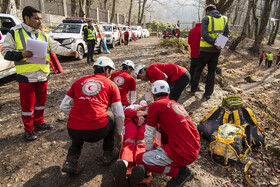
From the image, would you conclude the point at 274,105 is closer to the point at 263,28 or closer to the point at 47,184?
the point at 47,184

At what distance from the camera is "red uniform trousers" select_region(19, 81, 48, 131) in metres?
3.10

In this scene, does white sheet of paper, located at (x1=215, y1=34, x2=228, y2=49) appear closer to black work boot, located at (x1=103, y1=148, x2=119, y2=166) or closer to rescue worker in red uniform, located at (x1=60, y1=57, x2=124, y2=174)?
rescue worker in red uniform, located at (x1=60, y1=57, x2=124, y2=174)

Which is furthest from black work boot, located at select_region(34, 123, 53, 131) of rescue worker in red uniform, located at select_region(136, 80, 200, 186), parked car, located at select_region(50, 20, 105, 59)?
parked car, located at select_region(50, 20, 105, 59)

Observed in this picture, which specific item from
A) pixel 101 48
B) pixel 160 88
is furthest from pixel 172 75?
pixel 101 48

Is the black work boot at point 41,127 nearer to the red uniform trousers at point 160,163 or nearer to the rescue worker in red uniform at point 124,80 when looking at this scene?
the rescue worker in red uniform at point 124,80

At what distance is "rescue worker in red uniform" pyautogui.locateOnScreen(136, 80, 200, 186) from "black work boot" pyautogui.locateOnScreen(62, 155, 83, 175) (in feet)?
2.78

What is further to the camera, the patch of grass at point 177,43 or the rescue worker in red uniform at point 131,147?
the patch of grass at point 177,43

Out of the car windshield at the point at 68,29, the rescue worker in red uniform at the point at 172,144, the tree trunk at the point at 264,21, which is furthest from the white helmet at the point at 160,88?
the tree trunk at the point at 264,21

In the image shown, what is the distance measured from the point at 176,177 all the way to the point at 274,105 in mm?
5796

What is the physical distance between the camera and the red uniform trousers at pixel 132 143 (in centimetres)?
242

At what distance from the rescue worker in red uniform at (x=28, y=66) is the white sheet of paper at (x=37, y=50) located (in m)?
0.07

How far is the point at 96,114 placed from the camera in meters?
2.30

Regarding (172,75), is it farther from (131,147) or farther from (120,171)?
(120,171)

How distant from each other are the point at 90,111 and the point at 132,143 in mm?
817
